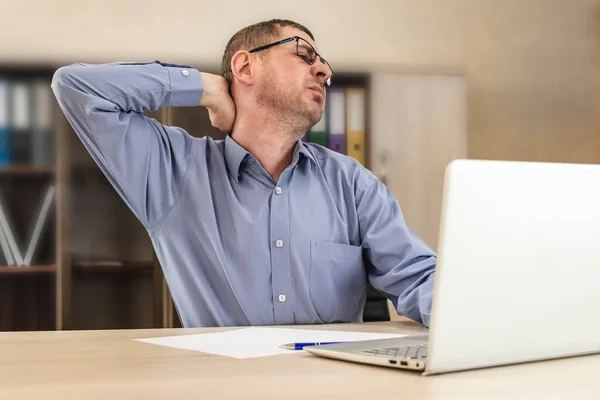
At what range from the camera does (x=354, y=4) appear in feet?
12.9

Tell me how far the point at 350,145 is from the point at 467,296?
2599 mm

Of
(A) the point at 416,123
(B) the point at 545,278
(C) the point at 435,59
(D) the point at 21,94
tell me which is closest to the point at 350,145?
(A) the point at 416,123

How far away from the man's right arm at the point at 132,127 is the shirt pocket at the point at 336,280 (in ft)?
1.28

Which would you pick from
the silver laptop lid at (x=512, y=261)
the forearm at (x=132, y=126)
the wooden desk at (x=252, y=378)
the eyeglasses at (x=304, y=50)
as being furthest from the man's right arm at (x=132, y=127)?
the silver laptop lid at (x=512, y=261)

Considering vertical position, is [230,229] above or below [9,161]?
below

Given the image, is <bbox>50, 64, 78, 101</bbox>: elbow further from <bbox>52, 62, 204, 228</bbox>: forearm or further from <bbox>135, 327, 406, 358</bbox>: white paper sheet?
<bbox>135, 327, 406, 358</bbox>: white paper sheet

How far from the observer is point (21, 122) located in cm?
324

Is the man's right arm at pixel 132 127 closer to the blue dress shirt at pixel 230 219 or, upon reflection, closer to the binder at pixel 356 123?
the blue dress shirt at pixel 230 219

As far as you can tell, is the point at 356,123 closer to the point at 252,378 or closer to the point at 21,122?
the point at 21,122

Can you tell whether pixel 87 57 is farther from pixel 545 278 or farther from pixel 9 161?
pixel 545 278

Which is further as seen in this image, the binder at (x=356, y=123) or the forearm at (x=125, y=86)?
the binder at (x=356, y=123)

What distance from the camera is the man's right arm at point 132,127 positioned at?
68.4 inches

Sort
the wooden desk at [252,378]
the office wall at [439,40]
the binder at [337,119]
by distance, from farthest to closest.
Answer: the office wall at [439,40] < the binder at [337,119] < the wooden desk at [252,378]

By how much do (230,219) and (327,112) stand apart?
1.64m
